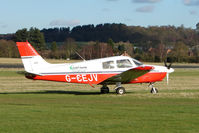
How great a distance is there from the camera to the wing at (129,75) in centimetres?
2005

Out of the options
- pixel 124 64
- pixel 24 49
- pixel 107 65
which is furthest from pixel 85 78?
pixel 24 49

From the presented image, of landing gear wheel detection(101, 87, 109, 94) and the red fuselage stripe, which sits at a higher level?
the red fuselage stripe

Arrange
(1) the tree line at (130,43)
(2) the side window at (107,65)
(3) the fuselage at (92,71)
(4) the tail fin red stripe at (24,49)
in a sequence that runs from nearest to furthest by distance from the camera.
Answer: (4) the tail fin red stripe at (24,49) < (3) the fuselage at (92,71) < (2) the side window at (107,65) < (1) the tree line at (130,43)

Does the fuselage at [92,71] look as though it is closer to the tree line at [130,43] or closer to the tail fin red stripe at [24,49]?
the tail fin red stripe at [24,49]

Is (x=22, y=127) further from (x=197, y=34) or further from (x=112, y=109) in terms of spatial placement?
(x=197, y=34)

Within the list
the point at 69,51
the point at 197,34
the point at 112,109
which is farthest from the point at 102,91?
the point at 197,34

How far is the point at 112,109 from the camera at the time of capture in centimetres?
1385

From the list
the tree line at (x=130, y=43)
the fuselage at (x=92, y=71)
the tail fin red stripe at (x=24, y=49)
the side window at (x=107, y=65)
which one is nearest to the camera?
the tail fin red stripe at (x=24, y=49)

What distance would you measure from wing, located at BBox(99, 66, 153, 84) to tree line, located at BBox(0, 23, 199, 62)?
4794cm

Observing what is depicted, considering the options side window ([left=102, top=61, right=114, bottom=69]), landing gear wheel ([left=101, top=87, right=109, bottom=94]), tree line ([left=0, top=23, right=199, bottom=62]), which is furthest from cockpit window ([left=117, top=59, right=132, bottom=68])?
tree line ([left=0, top=23, right=199, bottom=62])

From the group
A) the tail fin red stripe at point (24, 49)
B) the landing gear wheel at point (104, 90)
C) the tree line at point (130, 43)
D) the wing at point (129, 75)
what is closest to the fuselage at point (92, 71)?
the wing at point (129, 75)

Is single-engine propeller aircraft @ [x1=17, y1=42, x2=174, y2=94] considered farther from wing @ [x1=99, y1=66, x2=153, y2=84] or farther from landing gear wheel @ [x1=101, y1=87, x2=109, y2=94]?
landing gear wheel @ [x1=101, y1=87, x2=109, y2=94]

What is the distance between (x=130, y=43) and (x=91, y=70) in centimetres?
9562

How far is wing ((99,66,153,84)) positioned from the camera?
2005 centimetres
